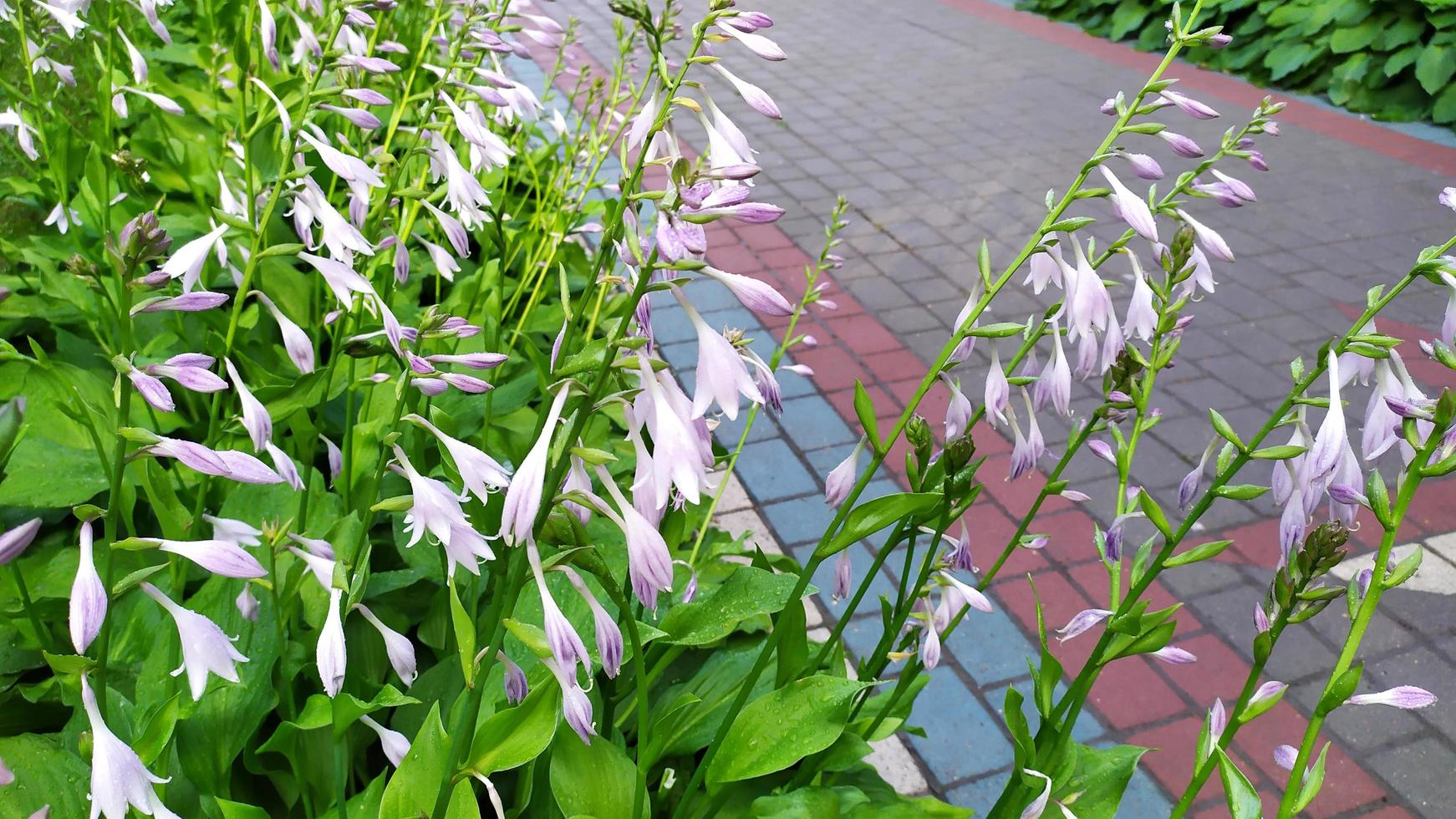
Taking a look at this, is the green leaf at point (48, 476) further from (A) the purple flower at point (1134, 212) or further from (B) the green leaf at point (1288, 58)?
(B) the green leaf at point (1288, 58)

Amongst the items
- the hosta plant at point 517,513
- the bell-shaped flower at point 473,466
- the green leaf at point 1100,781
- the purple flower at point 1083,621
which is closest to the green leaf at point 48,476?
the hosta plant at point 517,513

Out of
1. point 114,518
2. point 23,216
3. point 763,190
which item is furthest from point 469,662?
point 763,190

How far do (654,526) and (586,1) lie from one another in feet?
32.7

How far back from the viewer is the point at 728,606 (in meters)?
1.68

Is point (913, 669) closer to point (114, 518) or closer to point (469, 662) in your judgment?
point (469, 662)

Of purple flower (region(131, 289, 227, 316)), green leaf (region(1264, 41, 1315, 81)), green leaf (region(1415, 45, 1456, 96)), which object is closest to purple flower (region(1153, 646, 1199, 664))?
purple flower (region(131, 289, 227, 316))

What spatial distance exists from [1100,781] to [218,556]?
1434 mm

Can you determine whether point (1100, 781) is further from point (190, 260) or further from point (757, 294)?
point (190, 260)

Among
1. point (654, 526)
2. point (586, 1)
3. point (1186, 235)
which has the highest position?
point (1186, 235)

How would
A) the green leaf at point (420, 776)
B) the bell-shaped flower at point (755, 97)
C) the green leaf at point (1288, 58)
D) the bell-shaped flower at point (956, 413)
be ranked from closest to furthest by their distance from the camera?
the bell-shaped flower at point (755, 97)
the green leaf at point (420, 776)
the bell-shaped flower at point (956, 413)
the green leaf at point (1288, 58)

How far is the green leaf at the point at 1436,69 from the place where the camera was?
7402 mm

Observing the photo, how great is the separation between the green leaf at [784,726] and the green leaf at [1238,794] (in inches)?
18.9

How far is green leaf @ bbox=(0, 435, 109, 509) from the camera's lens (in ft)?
6.53

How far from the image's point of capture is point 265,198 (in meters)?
2.10
